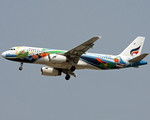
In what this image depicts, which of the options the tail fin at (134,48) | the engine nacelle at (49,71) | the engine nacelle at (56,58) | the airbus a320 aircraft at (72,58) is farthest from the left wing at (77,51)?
the tail fin at (134,48)

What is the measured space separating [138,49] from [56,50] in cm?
1486

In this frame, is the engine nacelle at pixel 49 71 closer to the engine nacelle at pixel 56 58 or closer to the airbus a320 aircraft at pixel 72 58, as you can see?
the airbus a320 aircraft at pixel 72 58

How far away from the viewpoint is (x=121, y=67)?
5178cm

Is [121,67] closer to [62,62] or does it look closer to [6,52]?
[62,62]

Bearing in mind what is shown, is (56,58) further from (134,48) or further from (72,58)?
(134,48)

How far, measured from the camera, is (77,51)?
48.1 meters

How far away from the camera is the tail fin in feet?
176

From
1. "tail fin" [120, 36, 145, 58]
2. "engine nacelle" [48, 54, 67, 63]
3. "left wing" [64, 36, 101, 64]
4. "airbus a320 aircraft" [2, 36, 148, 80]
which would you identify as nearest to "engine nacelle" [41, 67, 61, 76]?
"airbus a320 aircraft" [2, 36, 148, 80]

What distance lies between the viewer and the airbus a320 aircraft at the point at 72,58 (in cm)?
4803

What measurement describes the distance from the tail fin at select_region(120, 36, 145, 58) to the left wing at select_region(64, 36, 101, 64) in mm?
9085

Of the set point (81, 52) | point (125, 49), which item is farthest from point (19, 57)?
point (125, 49)

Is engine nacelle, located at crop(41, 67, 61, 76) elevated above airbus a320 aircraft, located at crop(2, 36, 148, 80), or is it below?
below

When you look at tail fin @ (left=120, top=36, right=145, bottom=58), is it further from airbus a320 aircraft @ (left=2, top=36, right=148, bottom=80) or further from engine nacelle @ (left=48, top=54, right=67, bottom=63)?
engine nacelle @ (left=48, top=54, right=67, bottom=63)

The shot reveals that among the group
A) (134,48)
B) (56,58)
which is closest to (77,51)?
(56,58)
